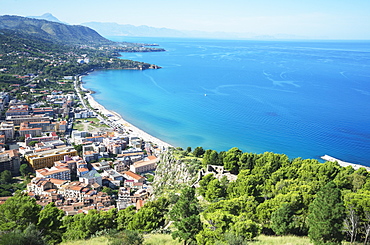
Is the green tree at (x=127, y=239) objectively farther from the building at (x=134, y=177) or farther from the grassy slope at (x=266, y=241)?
the building at (x=134, y=177)

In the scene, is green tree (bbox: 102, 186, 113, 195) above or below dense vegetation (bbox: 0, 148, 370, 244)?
below

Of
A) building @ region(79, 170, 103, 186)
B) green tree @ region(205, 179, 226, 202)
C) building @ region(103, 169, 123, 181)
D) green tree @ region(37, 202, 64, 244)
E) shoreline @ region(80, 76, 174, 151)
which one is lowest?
building @ region(103, 169, 123, 181)

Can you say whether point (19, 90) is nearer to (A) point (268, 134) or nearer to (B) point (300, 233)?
(A) point (268, 134)

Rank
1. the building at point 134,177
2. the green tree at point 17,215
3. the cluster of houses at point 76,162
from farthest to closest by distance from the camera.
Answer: the building at point 134,177 → the cluster of houses at point 76,162 → the green tree at point 17,215

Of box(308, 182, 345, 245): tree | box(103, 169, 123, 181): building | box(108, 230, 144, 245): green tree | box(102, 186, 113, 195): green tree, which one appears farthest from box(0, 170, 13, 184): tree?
box(308, 182, 345, 245): tree

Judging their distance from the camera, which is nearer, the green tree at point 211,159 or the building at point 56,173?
the green tree at point 211,159

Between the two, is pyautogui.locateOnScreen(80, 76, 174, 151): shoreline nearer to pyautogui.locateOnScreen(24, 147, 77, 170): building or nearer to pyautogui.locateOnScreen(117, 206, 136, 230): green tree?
pyautogui.locateOnScreen(24, 147, 77, 170): building

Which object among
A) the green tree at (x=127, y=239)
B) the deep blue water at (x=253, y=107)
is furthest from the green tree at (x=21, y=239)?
the deep blue water at (x=253, y=107)
